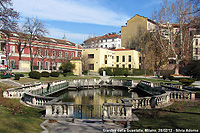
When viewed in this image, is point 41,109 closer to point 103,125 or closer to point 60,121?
point 60,121

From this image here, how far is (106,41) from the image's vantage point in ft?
292

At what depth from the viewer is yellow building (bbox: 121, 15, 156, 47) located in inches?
2480

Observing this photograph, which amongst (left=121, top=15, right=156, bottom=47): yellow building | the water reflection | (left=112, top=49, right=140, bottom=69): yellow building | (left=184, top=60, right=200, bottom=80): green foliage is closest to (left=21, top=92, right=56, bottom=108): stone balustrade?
the water reflection

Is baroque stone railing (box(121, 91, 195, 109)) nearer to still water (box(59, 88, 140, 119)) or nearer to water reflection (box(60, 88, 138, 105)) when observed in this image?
still water (box(59, 88, 140, 119))

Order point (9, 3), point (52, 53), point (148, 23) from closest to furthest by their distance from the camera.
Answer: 1. point (9, 3)
2. point (52, 53)
3. point (148, 23)

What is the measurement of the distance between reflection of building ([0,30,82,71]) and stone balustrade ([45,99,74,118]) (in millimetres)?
34321

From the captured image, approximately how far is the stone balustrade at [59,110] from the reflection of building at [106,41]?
241 ft

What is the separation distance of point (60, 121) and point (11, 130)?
102 inches

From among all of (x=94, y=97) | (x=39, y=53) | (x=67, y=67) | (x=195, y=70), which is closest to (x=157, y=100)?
(x=94, y=97)

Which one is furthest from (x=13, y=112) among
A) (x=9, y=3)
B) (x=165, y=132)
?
(x=9, y=3)

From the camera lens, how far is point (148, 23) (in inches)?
2512

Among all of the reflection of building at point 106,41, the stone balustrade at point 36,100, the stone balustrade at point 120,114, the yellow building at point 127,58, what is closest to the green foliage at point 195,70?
the yellow building at point 127,58

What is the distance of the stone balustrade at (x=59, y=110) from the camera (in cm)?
903

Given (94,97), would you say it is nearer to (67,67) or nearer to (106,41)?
(67,67)
